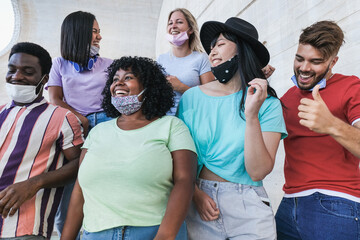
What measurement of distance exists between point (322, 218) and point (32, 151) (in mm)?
1328

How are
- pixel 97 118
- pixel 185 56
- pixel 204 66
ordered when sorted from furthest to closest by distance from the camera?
pixel 185 56, pixel 204 66, pixel 97 118

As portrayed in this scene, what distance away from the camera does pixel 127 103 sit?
1.46 meters

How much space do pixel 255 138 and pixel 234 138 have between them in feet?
0.43

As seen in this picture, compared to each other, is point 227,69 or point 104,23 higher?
→ point 104,23

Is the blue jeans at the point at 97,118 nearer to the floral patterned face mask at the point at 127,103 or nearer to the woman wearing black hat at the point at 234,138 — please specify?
the floral patterned face mask at the point at 127,103

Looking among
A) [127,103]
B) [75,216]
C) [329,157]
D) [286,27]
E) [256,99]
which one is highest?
[286,27]

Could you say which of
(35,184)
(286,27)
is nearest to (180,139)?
(35,184)

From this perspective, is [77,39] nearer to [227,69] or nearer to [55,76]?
[55,76]

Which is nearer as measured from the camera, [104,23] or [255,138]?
[255,138]

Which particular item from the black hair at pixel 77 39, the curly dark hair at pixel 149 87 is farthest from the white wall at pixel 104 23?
the curly dark hair at pixel 149 87

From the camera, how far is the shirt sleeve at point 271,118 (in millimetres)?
1281

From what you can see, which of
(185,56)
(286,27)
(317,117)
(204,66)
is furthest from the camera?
(286,27)

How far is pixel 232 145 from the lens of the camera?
4.27 feet

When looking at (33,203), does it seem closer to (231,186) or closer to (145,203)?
(145,203)
